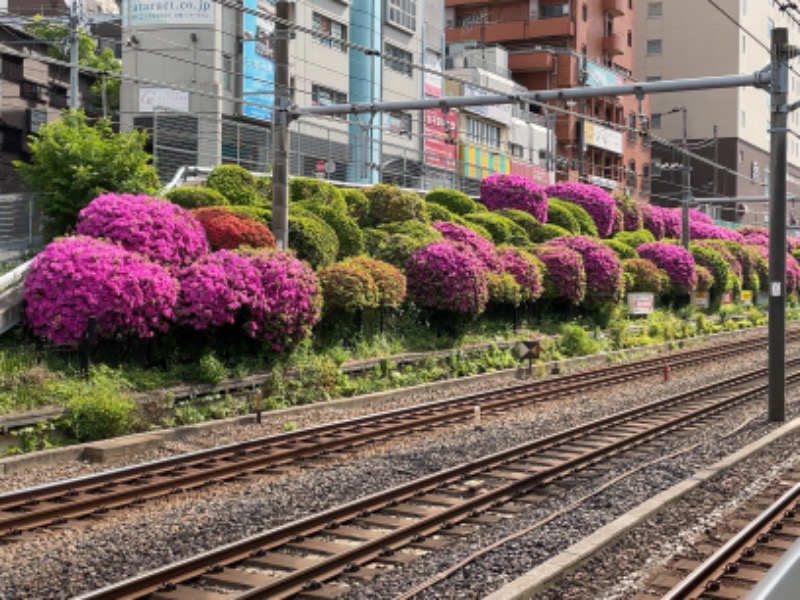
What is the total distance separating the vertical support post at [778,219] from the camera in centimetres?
1698

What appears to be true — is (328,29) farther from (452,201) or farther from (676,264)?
(676,264)

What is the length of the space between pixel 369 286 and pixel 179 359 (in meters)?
5.30

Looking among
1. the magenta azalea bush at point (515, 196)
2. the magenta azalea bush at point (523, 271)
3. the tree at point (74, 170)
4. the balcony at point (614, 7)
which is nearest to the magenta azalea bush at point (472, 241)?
the magenta azalea bush at point (523, 271)

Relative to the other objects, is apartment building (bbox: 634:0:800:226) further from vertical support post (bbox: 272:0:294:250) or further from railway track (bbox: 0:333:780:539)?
railway track (bbox: 0:333:780:539)

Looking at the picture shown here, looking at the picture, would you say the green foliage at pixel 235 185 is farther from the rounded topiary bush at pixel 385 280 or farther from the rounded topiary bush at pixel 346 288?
the rounded topiary bush at pixel 346 288

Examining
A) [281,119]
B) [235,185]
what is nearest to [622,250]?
[235,185]

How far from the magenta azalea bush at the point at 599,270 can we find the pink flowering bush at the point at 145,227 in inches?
681

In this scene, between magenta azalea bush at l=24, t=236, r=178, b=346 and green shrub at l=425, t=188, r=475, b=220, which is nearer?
magenta azalea bush at l=24, t=236, r=178, b=346

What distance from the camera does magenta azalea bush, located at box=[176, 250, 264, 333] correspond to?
58.6 ft

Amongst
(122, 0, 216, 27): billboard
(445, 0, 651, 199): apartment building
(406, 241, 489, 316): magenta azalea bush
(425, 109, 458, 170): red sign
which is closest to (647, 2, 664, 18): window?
(445, 0, 651, 199): apartment building

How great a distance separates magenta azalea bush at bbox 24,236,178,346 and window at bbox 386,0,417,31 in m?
38.5

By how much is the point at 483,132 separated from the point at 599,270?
2843 centimetres

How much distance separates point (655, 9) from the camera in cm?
9056

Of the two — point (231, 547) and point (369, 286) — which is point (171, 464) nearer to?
point (231, 547)
